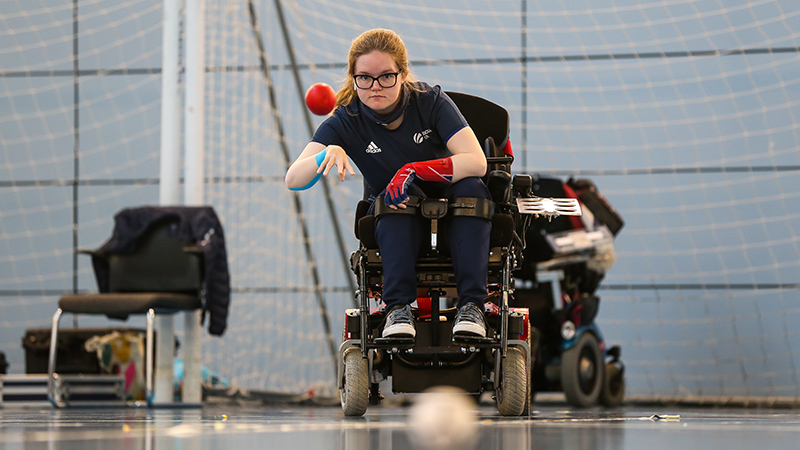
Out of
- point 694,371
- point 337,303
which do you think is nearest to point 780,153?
point 694,371

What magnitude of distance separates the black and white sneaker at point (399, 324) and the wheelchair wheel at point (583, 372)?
2230mm

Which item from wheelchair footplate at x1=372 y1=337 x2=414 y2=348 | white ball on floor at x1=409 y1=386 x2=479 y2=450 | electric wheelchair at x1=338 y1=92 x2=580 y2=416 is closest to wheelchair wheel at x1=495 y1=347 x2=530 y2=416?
electric wheelchair at x1=338 y1=92 x2=580 y2=416

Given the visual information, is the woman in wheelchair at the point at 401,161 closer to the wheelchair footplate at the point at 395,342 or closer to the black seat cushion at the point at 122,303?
the wheelchair footplate at the point at 395,342

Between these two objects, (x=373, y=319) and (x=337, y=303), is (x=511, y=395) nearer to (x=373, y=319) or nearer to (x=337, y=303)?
(x=373, y=319)

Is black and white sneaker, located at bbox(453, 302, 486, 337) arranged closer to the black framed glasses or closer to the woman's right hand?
the woman's right hand

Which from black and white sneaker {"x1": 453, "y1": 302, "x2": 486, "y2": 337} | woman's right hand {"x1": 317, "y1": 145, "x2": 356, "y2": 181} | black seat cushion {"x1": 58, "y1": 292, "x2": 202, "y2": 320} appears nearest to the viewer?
black and white sneaker {"x1": 453, "y1": 302, "x2": 486, "y2": 337}

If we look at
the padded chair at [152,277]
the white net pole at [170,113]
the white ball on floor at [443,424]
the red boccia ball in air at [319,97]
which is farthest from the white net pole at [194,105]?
the white ball on floor at [443,424]

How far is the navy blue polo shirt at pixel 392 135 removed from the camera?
2613 mm

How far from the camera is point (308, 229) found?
20.8 ft

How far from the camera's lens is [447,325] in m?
2.54

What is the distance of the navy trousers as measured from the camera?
7.88 feet

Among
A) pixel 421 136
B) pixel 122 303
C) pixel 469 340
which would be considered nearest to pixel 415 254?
pixel 469 340

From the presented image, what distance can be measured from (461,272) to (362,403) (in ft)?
1.64

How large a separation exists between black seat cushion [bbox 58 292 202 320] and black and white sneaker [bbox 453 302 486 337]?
88.1 inches
